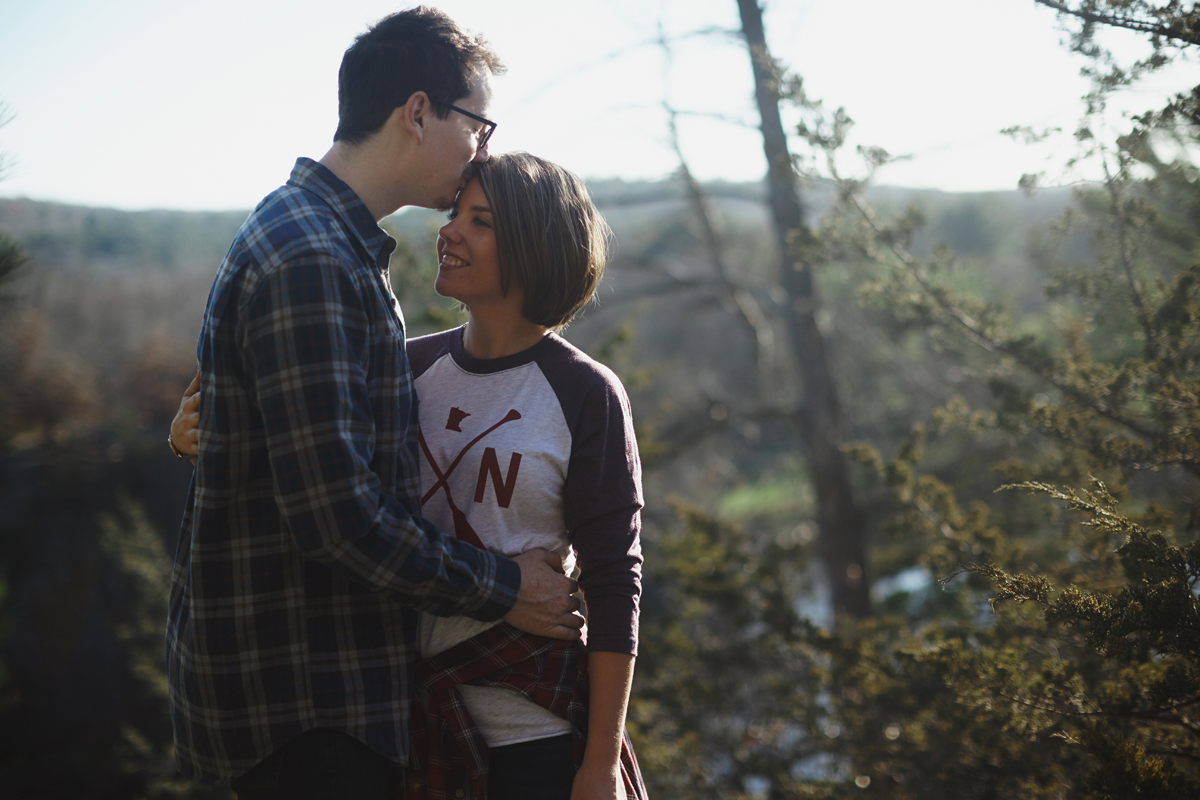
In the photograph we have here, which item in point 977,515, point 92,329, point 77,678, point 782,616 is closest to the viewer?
point 977,515

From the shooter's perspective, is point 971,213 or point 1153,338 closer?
point 1153,338

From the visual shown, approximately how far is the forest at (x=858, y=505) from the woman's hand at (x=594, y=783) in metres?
0.65

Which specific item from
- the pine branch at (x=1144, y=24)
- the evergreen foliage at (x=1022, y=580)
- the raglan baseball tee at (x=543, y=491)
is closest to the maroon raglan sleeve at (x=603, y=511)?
the raglan baseball tee at (x=543, y=491)

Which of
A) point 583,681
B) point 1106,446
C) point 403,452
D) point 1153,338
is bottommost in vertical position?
point 583,681

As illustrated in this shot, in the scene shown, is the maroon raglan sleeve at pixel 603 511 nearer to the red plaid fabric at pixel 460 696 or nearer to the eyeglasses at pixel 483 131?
the red plaid fabric at pixel 460 696

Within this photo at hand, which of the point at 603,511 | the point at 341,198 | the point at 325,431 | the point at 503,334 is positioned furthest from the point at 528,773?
the point at 341,198

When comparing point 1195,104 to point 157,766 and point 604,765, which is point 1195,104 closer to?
point 604,765

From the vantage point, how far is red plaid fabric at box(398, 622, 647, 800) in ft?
4.29

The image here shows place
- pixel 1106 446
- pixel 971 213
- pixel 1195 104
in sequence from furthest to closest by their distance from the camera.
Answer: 1. pixel 971 213
2. pixel 1106 446
3. pixel 1195 104

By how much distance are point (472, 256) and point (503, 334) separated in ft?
0.53

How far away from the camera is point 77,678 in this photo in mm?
6305

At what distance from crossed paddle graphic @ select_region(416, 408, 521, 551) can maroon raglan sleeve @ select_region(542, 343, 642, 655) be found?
0.12 m

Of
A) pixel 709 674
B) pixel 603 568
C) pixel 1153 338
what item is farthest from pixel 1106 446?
pixel 709 674

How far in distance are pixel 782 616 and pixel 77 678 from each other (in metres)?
6.02
